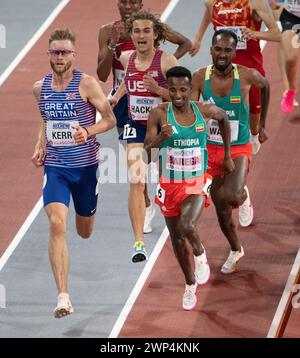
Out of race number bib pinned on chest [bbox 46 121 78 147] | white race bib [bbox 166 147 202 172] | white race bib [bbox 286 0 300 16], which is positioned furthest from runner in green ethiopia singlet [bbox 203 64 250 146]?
white race bib [bbox 286 0 300 16]

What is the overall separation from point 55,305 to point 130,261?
41.9 inches

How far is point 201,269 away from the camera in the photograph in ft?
41.3

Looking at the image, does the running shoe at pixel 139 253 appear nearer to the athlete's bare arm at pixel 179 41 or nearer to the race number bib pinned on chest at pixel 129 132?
the race number bib pinned on chest at pixel 129 132

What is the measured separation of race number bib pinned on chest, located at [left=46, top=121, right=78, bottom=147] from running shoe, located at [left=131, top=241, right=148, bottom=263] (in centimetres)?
118

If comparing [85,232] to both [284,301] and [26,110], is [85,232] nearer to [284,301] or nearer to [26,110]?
[284,301]

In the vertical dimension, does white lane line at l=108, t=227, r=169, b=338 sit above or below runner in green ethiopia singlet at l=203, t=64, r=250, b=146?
below

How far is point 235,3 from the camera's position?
579 inches

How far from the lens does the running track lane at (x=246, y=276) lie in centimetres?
1240

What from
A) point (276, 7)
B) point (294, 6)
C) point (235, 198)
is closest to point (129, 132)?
point (235, 198)

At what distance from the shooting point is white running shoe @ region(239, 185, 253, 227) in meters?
13.9

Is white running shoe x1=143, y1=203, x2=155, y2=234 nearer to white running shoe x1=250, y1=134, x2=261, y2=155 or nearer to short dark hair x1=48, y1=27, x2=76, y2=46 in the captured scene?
white running shoe x1=250, y1=134, x2=261, y2=155

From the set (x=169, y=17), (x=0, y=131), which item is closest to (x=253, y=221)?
(x=0, y=131)

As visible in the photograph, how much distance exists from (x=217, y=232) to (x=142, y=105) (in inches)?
67.2

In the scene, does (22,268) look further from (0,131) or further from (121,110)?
(0,131)
